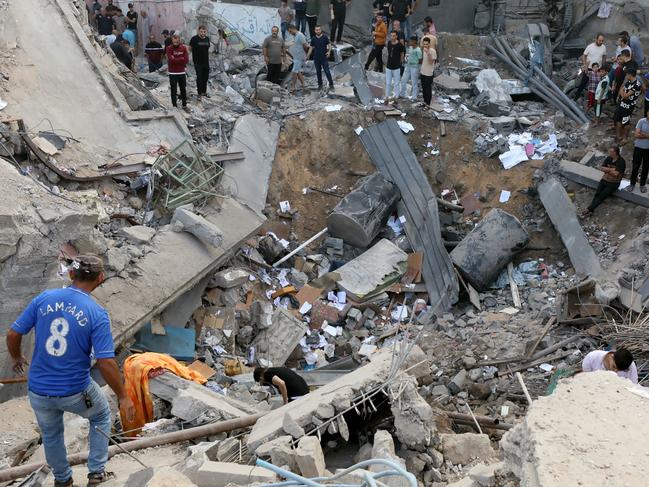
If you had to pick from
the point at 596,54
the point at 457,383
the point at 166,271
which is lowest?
the point at 457,383

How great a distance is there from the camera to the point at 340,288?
37.2 feet

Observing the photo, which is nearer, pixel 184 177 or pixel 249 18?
pixel 184 177

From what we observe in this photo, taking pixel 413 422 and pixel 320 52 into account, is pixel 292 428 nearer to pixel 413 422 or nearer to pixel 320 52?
pixel 413 422

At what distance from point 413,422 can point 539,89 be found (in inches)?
445

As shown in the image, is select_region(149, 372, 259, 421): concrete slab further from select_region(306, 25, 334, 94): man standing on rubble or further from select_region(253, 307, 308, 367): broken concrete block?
select_region(306, 25, 334, 94): man standing on rubble

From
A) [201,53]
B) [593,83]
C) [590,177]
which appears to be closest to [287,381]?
[590,177]

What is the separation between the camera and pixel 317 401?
16.6ft

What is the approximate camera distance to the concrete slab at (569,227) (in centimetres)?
1059

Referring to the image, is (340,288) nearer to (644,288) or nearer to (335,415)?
(644,288)

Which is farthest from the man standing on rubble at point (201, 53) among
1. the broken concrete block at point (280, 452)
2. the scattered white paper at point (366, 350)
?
the broken concrete block at point (280, 452)

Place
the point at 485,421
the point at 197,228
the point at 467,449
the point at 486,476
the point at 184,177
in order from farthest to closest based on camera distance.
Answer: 1. the point at 184,177
2. the point at 197,228
3. the point at 485,421
4. the point at 467,449
5. the point at 486,476

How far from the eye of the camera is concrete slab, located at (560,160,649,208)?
1088 centimetres

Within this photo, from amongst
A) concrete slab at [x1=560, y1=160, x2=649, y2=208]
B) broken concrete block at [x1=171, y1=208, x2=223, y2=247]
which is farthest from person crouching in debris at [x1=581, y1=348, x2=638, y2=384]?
concrete slab at [x1=560, y1=160, x2=649, y2=208]

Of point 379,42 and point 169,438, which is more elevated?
point 379,42
